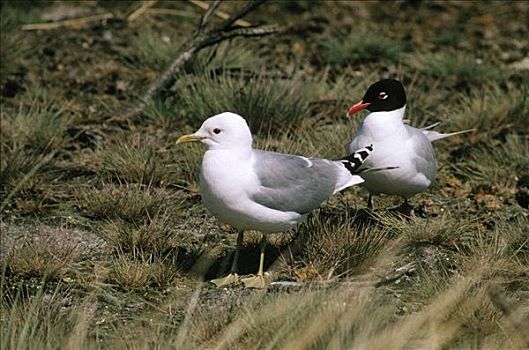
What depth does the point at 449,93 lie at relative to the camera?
843 cm

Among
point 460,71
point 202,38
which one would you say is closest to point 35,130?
point 202,38

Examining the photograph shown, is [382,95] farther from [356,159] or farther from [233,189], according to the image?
[233,189]

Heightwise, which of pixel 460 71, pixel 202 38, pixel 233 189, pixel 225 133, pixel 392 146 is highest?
pixel 225 133

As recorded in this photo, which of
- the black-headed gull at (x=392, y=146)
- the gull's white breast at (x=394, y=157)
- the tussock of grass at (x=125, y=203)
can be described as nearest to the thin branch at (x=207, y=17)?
the tussock of grass at (x=125, y=203)

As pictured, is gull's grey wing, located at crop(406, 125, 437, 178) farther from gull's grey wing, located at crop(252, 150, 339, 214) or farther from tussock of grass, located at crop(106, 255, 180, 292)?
tussock of grass, located at crop(106, 255, 180, 292)

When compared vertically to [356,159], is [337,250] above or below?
below

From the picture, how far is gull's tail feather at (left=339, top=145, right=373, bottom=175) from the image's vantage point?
5336 millimetres

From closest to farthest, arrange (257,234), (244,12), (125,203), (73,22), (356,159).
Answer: (356,159) < (257,234) < (125,203) < (244,12) < (73,22)

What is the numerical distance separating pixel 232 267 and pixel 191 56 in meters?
2.89

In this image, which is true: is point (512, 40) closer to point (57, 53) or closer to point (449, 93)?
point (449, 93)

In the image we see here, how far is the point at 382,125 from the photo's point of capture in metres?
5.64

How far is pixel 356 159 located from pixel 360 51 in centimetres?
387

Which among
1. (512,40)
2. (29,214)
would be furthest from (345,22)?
(29,214)

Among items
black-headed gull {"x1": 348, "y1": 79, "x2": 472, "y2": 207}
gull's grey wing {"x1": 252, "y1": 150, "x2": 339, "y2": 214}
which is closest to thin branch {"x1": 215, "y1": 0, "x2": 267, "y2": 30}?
black-headed gull {"x1": 348, "y1": 79, "x2": 472, "y2": 207}
